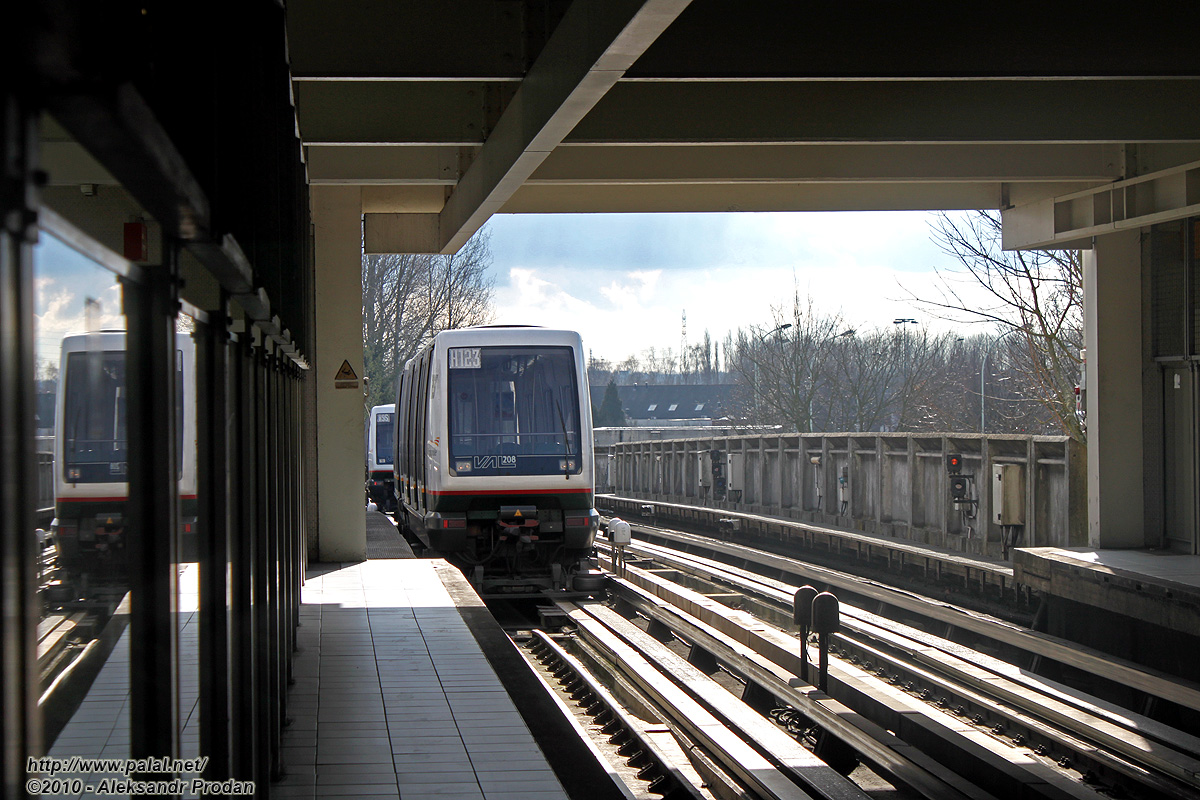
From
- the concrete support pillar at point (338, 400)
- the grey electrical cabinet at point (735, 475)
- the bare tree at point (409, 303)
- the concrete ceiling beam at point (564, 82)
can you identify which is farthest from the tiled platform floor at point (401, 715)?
the bare tree at point (409, 303)

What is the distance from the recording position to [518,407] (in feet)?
47.2

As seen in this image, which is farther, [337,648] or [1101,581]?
[1101,581]

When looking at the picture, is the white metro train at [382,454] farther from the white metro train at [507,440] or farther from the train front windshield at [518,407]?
the train front windshield at [518,407]

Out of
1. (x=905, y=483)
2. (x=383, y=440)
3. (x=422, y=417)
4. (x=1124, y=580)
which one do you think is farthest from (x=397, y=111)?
(x=383, y=440)

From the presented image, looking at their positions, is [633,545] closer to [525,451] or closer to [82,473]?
[525,451]

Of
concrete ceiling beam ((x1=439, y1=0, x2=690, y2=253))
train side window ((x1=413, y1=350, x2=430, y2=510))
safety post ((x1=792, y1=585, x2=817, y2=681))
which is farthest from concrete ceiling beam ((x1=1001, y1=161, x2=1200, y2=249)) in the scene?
train side window ((x1=413, y1=350, x2=430, y2=510))

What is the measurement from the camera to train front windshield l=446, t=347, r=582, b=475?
14289 millimetres

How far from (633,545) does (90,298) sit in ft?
73.1

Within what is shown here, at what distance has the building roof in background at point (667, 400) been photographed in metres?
120

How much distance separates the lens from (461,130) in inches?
428

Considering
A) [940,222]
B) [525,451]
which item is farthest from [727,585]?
[940,222]

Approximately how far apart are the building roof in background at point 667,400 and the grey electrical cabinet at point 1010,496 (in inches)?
3960

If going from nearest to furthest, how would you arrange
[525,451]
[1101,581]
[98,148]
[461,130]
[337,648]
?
1. [98,148]
2. [337,648]
3. [461,130]
4. [1101,581]
5. [525,451]

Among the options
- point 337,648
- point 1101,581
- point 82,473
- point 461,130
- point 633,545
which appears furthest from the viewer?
point 633,545
